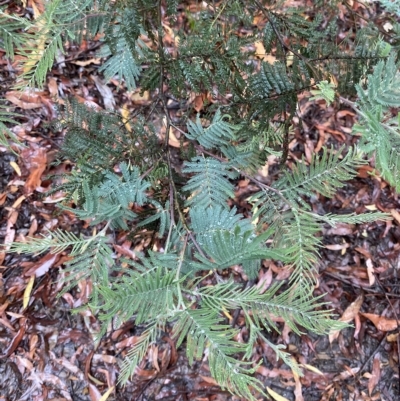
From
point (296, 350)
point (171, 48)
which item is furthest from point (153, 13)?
point (296, 350)

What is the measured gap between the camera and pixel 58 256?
70.3 inches

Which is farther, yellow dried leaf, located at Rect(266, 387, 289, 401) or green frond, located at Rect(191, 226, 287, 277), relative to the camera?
yellow dried leaf, located at Rect(266, 387, 289, 401)

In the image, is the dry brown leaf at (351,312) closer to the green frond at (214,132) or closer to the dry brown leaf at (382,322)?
the dry brown leaf at (382,322)

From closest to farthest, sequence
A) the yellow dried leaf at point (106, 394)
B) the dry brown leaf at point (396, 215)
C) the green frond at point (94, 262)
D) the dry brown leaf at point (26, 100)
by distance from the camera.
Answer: the green frond at point (94, 262) < the yellow dried leaf at point (106, 394) < the dry brown leaf at point (26, 100) < the dry brown leaf at point (396, 215)

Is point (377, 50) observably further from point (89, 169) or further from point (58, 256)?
point (58, 256)

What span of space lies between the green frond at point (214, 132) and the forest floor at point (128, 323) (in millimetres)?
823

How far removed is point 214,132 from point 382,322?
61.8 inches

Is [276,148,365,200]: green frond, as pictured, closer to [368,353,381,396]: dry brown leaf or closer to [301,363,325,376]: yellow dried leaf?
[301,363,325,376]: yellow dried leaf

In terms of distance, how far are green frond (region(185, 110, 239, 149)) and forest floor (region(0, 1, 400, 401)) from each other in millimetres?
823

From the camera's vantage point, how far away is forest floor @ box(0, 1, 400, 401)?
1696 millimetres

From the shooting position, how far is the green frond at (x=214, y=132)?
800mm

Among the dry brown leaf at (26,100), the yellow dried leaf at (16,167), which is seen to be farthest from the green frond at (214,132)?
the dry brown leaf at (26,100)

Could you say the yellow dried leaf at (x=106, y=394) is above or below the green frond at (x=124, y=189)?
below

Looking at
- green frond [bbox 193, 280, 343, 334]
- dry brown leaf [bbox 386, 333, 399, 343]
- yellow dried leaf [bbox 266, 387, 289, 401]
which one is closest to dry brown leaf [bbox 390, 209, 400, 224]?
dry brown leaf [bbox 386, 333, 399, 343]
